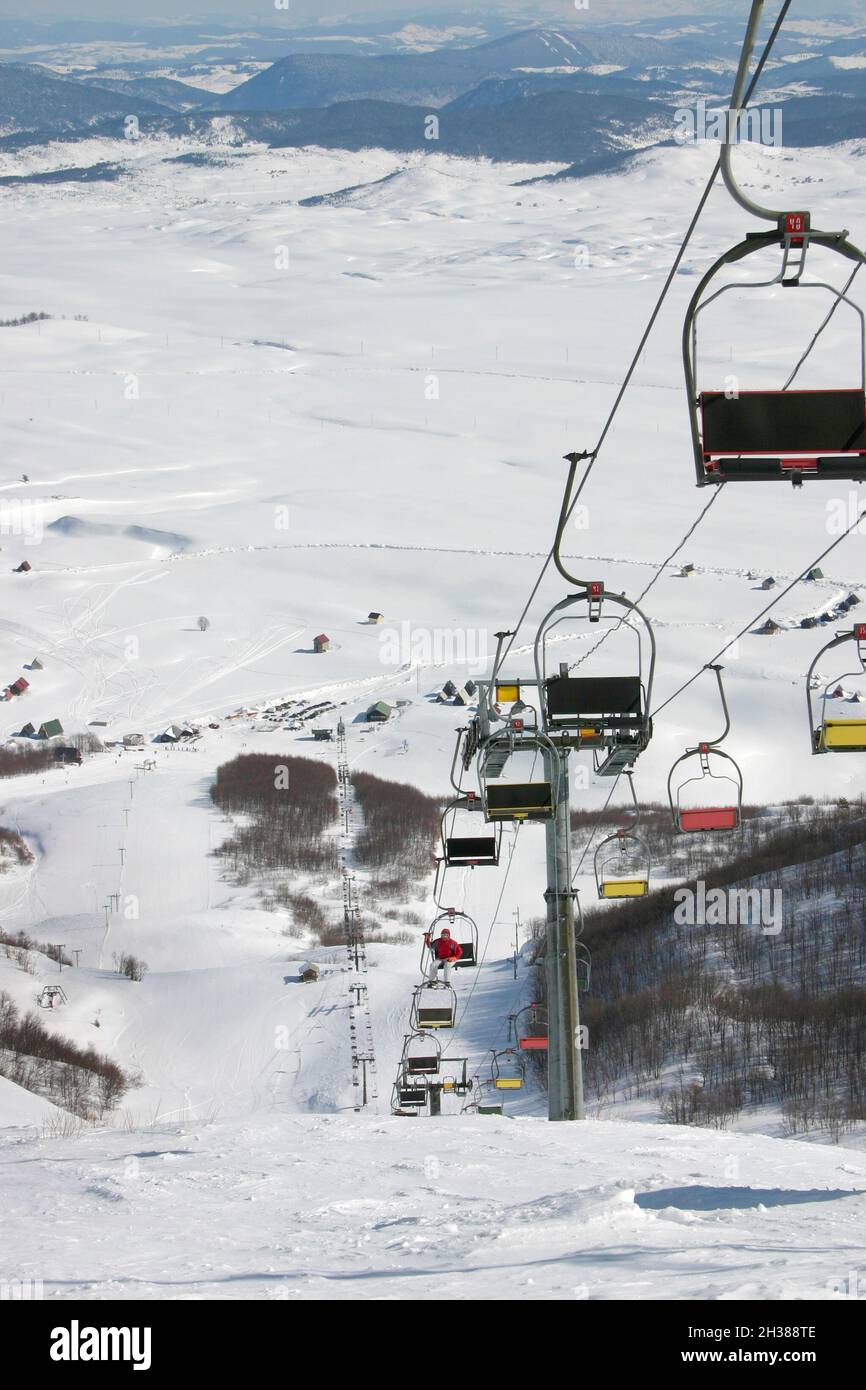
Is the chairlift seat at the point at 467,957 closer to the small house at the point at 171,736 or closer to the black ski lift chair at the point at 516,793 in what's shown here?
the black ski lift chair at the point at 516,793

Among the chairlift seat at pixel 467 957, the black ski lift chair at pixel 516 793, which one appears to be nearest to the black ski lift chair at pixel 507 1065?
the chairlift seat at pixel 467 957

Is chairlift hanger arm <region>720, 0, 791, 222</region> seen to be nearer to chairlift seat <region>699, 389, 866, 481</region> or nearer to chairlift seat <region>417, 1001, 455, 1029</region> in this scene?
chairlift seat <region>699, 389, 866, 481</region>

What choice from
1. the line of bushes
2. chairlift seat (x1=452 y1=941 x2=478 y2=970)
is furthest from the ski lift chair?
the line of bushes

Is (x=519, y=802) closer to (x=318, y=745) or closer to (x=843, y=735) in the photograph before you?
(x=843, y=735)

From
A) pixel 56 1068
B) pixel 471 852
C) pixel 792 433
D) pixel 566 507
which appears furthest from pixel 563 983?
pixel 56 1068

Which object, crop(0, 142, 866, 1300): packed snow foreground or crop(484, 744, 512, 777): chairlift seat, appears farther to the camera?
crop(484, 744, 512, 777): chairlift seat
